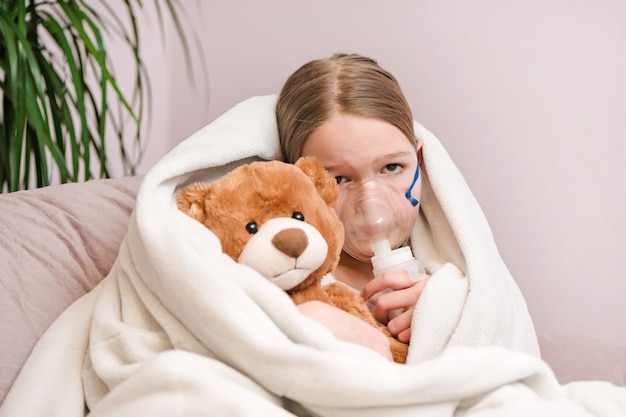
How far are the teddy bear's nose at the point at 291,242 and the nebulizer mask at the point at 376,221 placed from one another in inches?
10.5

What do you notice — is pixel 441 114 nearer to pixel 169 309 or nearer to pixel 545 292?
pixel 545 292

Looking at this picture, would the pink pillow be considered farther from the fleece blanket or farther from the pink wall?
the pink wall

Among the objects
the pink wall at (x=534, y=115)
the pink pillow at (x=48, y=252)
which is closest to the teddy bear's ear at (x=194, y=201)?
the pink pillow at (x=48, y=252)

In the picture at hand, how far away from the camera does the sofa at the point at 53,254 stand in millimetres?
902

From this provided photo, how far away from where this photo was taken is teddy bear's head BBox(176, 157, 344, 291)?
79 cm

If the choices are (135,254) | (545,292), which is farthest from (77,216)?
(545,292)

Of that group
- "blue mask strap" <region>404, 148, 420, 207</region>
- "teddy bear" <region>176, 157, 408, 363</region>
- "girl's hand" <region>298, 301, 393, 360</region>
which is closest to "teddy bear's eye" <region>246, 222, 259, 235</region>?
"teddy bear" <region>176, 157, 408, 363</region>

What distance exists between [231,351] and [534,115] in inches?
42.7

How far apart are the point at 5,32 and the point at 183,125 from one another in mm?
789

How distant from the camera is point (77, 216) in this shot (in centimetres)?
109

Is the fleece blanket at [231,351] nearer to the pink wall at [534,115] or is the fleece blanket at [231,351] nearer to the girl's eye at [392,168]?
the girl's eye at [392,168]

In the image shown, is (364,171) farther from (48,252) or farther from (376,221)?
(48,252)

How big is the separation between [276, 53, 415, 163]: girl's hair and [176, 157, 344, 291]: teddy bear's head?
0.22 metres

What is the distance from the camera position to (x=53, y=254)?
101 cm
